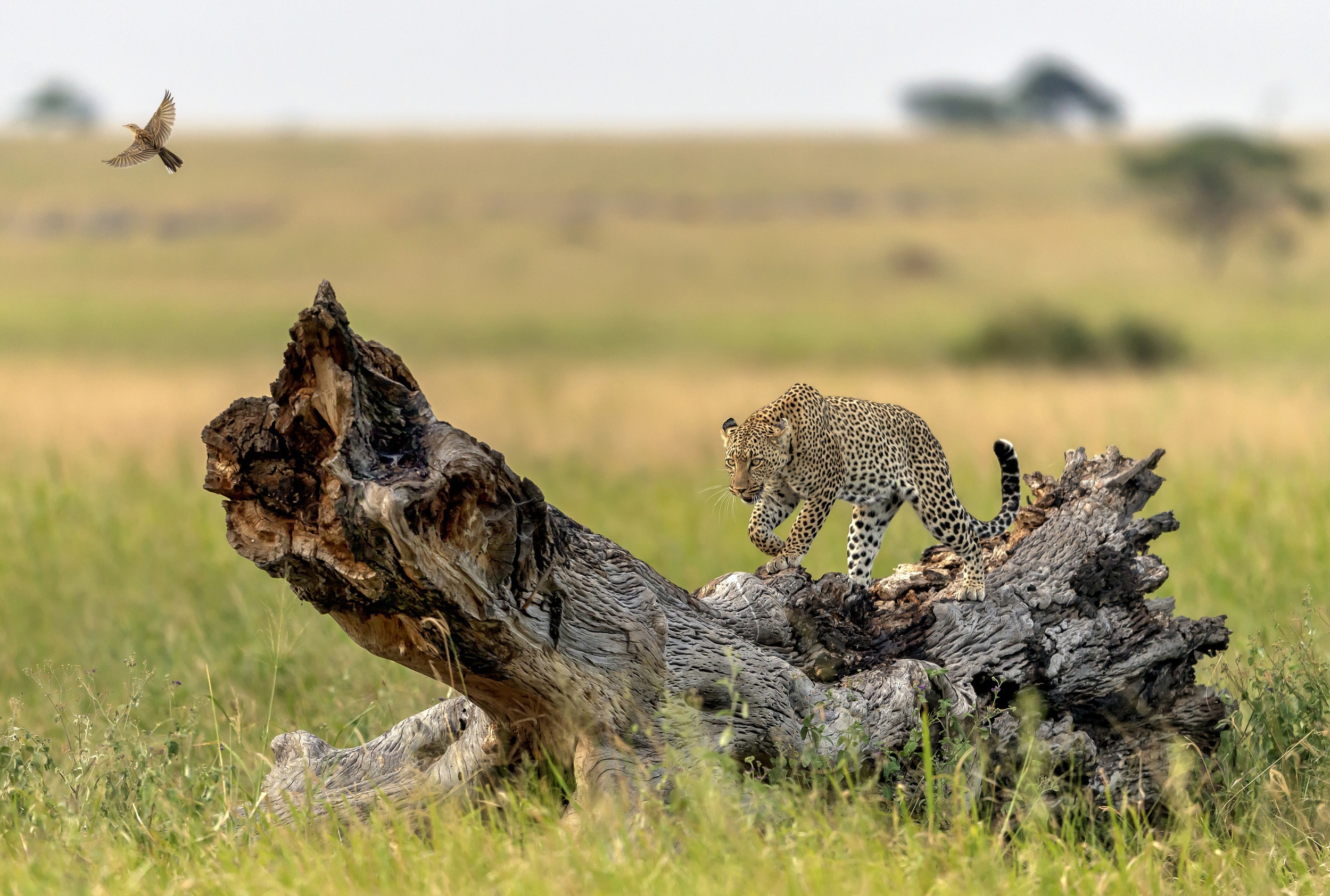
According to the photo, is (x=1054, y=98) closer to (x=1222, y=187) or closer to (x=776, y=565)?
(x=1222, y=187)

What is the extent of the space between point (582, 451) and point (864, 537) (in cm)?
1015

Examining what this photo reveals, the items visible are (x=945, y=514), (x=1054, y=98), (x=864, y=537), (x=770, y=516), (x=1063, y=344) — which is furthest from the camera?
(x=1054, y=98)

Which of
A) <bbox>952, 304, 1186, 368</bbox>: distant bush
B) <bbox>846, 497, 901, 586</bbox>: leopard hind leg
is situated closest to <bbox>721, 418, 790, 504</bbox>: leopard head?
<bbox>846, 497, 901, 586</bbox>: leopard hind leg

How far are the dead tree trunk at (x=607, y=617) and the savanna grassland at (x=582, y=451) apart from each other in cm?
26

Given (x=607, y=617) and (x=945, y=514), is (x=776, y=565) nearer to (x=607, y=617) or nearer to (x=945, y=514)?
(x=945, y=514)

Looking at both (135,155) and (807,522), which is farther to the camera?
(807,522)

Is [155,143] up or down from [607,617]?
up

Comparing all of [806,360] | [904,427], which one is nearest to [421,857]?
[904,427]

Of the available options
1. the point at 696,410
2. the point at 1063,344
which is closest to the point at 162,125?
the point at 696,410

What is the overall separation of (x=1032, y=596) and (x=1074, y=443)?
864cm

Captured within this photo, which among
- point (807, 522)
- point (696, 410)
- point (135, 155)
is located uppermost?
point (135, 155)

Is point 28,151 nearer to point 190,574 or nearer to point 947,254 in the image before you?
point 947,254

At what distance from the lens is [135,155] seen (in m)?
3.67

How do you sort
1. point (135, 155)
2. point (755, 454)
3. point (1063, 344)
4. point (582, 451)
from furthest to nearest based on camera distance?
1. point (1063, 344)
2. point (582, 451)
3. point (755, 454)
4. point (135, 155)
